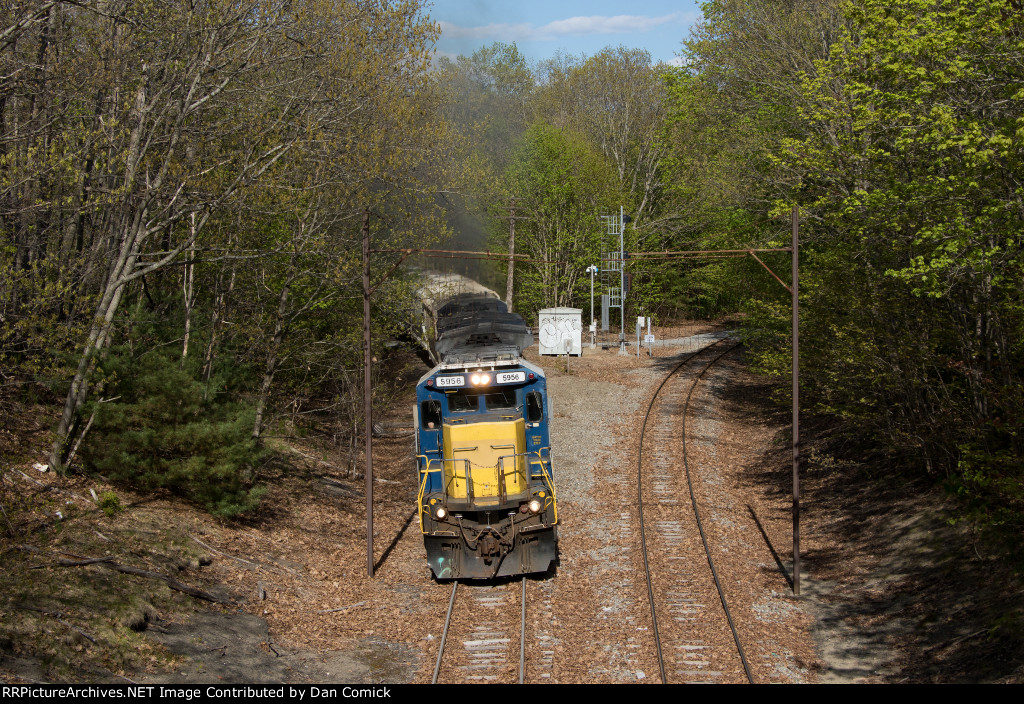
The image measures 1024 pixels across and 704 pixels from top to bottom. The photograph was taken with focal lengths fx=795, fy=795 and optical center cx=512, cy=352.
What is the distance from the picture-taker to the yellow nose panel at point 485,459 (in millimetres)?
14977

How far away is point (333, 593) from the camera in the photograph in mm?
15852

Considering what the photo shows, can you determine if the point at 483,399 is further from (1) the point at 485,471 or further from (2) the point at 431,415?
(1) the point at 485,471

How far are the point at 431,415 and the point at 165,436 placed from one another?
204 inches

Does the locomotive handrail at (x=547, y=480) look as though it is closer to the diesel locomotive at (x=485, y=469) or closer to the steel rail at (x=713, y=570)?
the diesel locomotive at (x=485, y=469)

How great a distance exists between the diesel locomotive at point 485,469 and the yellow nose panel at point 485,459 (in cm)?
2

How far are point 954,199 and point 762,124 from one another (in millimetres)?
19185

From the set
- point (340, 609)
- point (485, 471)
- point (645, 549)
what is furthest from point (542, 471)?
point (340, 609)

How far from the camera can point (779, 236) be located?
98.7ft

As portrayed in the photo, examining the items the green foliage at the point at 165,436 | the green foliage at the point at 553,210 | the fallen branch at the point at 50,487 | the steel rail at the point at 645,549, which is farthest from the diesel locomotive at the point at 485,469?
the green foliage at the point at 553,210

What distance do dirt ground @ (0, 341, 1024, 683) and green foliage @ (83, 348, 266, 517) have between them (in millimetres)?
570

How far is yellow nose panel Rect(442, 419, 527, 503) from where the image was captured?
49.1 feet

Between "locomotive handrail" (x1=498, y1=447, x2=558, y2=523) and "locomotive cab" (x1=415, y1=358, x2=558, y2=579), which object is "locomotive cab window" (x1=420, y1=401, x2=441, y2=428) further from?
"locomotive handrail" (x1=498, y1=447, x2=558, y2=523)

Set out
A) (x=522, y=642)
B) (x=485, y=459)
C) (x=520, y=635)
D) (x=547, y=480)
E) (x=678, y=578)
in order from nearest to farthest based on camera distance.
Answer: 1. (x=522, y=642)
2. (x=520, y=635)
3. (x=485, y=459)
4. (x=547, y=480)
5. (x=678, y=578)

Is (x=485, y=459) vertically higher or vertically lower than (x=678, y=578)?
higher
